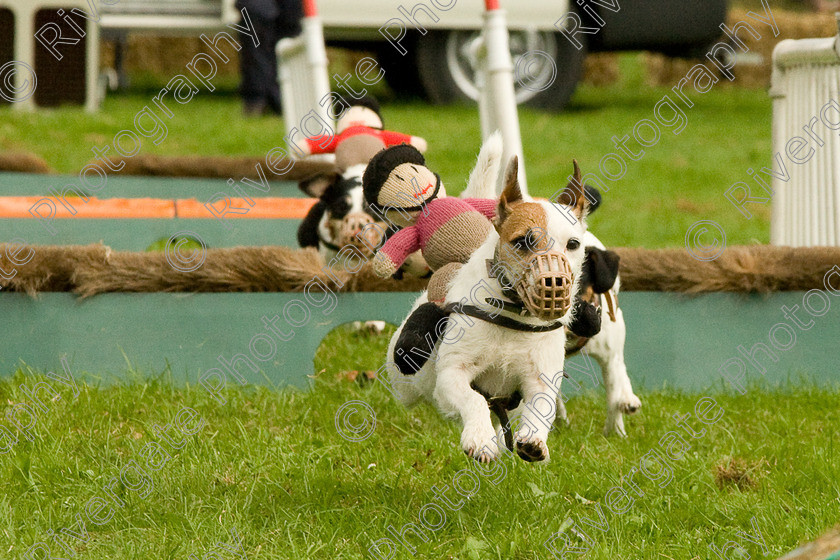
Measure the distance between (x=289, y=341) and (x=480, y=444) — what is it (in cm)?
188

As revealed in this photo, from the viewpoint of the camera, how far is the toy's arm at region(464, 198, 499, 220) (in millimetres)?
2592

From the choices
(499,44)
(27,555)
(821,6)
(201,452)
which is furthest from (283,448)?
(821,6)

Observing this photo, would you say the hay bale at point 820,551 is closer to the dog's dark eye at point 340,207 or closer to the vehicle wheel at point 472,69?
the dog's dark eye at point 340,207

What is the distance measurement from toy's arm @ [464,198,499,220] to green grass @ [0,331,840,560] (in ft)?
2.61

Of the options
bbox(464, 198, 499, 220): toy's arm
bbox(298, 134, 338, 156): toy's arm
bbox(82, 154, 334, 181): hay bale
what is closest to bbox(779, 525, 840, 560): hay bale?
bbox(464, 198, 499, 220): toy's arm

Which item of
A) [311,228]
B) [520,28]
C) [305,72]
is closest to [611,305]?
[311,228]

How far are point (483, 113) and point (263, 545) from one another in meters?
3.11

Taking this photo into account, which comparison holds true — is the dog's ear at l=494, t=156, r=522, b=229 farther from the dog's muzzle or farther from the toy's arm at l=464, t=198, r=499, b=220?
the toy's arm at l=464, t=198, r=499, b=220

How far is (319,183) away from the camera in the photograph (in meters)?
3.85

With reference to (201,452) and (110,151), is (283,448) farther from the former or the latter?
(110,151)

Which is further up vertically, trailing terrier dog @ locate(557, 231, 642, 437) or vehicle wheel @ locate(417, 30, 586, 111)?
trailing terrier dog @ locate(557, 231, 642, 437)

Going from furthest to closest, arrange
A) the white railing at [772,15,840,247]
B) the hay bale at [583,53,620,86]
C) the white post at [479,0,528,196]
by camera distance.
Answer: the hay bale at [583,53,620,86] → the white post at [479,0,528,196] → the white railing at [772,15,840,247]

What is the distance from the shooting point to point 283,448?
3154mm

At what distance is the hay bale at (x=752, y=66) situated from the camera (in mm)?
15531
